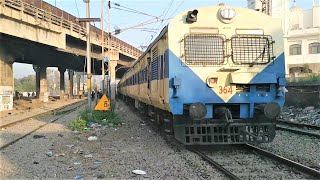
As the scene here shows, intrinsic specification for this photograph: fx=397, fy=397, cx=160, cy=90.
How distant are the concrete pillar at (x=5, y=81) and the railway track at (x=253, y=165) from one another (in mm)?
23313

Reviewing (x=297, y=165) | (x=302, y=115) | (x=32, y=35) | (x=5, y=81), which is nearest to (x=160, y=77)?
(x=297, y=165)

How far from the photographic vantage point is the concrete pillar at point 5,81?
29.5 metres

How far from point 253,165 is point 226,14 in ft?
11.4

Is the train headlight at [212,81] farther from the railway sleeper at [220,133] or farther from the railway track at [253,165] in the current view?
the railway track at [253,165]

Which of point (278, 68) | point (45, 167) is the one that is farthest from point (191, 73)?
point (45, 167)

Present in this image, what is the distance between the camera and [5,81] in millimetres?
30562

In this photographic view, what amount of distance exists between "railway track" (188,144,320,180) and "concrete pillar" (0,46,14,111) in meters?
23.3

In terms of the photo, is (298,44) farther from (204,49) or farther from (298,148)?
(204,49)

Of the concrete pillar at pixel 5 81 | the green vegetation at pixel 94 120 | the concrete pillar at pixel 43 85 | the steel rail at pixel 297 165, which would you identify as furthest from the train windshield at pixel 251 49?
the concrete pillar at pixel 43 85

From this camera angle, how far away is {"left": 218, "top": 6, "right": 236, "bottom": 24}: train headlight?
9.11 metres

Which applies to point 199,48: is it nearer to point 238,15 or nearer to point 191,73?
point 191,73

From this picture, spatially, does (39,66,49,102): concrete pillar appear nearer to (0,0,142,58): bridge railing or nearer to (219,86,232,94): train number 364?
(0,0,142,58): bridge railing

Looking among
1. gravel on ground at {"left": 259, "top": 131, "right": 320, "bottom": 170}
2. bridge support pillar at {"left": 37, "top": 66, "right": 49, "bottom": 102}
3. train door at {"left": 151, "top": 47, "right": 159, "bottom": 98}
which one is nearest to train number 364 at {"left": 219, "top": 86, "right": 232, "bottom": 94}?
gravel on ground at {"left": 259, "top": 131, "right": 320, "bottom": 170}

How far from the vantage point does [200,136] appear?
347 inches
